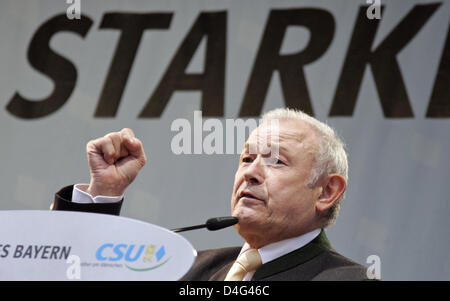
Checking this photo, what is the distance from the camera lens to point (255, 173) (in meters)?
1.88

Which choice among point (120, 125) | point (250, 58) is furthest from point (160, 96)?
point (250, 58)

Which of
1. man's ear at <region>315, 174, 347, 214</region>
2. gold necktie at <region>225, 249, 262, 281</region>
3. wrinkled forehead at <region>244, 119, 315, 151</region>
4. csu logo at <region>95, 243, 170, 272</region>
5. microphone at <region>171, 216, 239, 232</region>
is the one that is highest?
wrinkled forehead at <region>244, 119, 315, 151</region>

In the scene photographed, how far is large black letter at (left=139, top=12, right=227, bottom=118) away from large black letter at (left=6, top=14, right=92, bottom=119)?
0.43 m

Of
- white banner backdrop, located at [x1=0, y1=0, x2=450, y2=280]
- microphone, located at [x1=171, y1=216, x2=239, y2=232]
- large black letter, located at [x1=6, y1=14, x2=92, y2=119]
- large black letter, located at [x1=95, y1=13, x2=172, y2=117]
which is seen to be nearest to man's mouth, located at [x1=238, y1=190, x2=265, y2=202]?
microphone, located at [x1=171, y1=216, x2=239, y2=232]

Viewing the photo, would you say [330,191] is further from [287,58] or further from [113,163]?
[287,58]

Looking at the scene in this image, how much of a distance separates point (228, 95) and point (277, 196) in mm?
1386

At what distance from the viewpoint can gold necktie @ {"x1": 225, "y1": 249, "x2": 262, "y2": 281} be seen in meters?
1.78

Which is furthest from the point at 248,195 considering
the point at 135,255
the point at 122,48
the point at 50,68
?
the point at 50,68

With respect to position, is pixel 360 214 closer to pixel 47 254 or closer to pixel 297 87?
pixel 297 87

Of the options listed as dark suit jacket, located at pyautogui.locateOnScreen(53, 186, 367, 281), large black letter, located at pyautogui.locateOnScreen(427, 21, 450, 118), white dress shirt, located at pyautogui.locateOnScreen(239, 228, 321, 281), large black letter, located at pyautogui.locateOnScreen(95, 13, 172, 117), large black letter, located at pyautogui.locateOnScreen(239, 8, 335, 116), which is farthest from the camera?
large black letter, located at pyautogui.locateOnScreen(95, 13, 172, 117)

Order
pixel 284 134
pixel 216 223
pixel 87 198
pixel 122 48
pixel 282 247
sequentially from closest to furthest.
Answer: pixel 216 223 → pixel 87 198 → pixel 282 247 → pixel 284 134 → pixel 122 48

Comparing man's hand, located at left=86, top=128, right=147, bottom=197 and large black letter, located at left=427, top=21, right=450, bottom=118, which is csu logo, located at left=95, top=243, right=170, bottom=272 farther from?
large black letter, located at left=427, top=21, right=450, bottom=118

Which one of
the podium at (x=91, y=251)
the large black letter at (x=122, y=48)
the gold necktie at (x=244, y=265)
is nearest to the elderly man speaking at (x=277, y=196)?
the gold necktie at (x=244, y=265)
